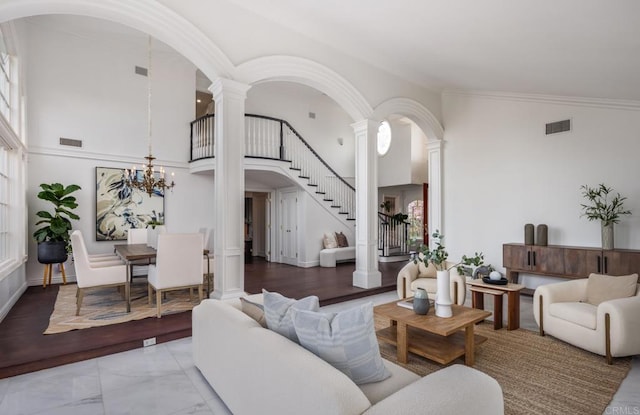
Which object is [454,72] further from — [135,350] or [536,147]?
[135,350]

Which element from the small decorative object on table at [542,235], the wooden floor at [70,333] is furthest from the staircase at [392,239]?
the small decorative object on table at [542,235]

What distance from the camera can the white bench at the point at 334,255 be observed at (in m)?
8.38

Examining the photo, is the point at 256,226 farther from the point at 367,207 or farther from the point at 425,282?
the point at 425,282

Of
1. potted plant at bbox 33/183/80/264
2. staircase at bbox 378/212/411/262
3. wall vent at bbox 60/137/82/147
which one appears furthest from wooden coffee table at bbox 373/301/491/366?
wall vent at bbox 60/137/82/147

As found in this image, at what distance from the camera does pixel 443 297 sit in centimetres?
314

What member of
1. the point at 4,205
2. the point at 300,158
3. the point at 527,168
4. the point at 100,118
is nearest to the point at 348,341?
the point at 4,205

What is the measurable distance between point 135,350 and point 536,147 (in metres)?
6.66

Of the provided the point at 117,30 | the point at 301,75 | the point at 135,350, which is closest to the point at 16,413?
the point at 135,350

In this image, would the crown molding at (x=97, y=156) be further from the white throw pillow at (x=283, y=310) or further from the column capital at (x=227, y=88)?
the white throw pillow at (x=283, y=310)

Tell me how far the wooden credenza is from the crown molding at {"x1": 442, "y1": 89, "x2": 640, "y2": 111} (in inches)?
84.3

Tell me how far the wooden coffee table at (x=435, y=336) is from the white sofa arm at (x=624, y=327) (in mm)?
1043

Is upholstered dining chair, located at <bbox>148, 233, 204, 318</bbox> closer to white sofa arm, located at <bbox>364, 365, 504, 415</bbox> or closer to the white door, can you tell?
white sofa arm, located at <bbox>364, 365, 504, 415</bbox>

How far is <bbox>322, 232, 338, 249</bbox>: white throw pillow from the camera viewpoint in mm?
8766

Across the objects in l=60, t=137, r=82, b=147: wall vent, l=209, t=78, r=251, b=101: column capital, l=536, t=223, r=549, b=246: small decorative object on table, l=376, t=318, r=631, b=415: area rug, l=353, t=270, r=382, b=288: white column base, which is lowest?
l=376, t=318, r=631, b=415: area rug
